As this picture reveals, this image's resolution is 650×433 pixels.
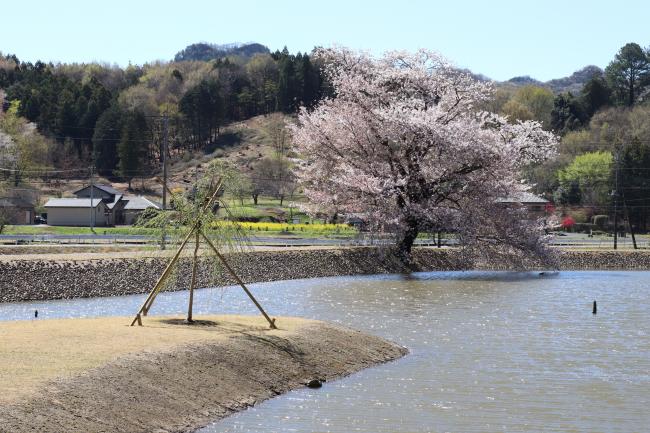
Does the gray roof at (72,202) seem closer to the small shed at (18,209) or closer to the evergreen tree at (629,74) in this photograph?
the small shed at (18,209)

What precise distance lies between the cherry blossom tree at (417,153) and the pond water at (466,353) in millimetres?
6828

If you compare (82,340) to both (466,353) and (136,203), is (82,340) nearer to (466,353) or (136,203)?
(466,353)

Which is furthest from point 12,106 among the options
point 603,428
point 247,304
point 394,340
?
point 603,428

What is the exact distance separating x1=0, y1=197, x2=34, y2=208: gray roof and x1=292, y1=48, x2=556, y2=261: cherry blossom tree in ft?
148

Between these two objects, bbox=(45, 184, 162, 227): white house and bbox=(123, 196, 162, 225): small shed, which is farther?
bbox=(123, 196, 162, 225): small shed

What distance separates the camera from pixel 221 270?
139ft

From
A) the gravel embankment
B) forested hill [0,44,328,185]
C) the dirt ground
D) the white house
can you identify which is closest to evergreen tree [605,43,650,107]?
forested hill [0,44,328,185]

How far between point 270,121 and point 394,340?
132 meters

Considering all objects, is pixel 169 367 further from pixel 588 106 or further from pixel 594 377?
pixel 588 106

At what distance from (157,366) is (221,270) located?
79.9ft

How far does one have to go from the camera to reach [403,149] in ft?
180

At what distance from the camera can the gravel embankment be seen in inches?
1460

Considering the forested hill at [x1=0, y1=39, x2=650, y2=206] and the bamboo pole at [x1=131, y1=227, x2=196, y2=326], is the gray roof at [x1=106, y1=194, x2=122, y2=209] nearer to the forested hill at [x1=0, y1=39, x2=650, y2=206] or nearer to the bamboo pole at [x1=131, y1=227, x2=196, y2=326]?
the forested hill at [x1=0, y1=39, x2=650, y2=206]

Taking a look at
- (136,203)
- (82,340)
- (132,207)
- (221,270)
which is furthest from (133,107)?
(82,340)
